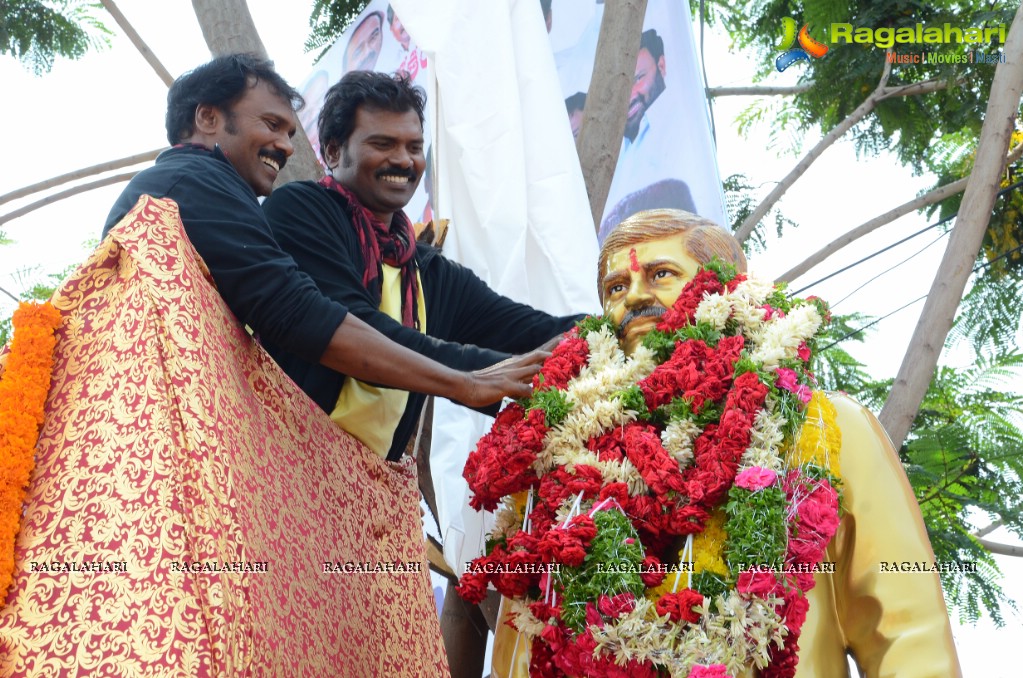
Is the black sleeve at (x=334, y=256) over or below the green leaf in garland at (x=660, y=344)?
over

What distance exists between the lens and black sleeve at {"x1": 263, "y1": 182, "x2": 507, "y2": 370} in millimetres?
3945

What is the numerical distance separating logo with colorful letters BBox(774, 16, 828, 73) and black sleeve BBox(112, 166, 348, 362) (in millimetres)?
4286

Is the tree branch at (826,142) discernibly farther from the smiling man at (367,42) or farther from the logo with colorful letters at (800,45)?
the smiling man at (367,42)

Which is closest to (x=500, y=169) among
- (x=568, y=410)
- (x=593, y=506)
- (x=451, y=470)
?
(x=451, y=470)

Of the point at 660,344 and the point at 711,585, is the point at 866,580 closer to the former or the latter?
the point at 711,585

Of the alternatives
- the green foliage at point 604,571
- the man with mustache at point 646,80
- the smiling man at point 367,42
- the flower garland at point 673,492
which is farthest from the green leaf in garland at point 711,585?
the smiling man at point 367,42

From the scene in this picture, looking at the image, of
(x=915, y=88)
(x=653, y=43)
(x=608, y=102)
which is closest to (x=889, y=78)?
(x=915, y=88)

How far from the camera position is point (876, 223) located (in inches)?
255

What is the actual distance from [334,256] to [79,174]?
2723 mm

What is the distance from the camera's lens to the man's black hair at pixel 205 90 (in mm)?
4176

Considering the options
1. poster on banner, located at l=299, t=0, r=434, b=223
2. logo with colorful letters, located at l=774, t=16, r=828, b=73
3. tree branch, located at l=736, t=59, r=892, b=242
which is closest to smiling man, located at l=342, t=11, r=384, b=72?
poster on banner, located at l=299, t=0, r=434, b=223

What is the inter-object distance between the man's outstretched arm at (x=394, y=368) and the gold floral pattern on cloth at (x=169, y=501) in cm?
19

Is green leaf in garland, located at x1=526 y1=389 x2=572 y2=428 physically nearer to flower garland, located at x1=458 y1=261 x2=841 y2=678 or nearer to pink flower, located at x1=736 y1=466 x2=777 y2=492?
flower garland, located at x1=458 y1=261 x2=841 y2=678

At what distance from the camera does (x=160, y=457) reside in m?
3.04
